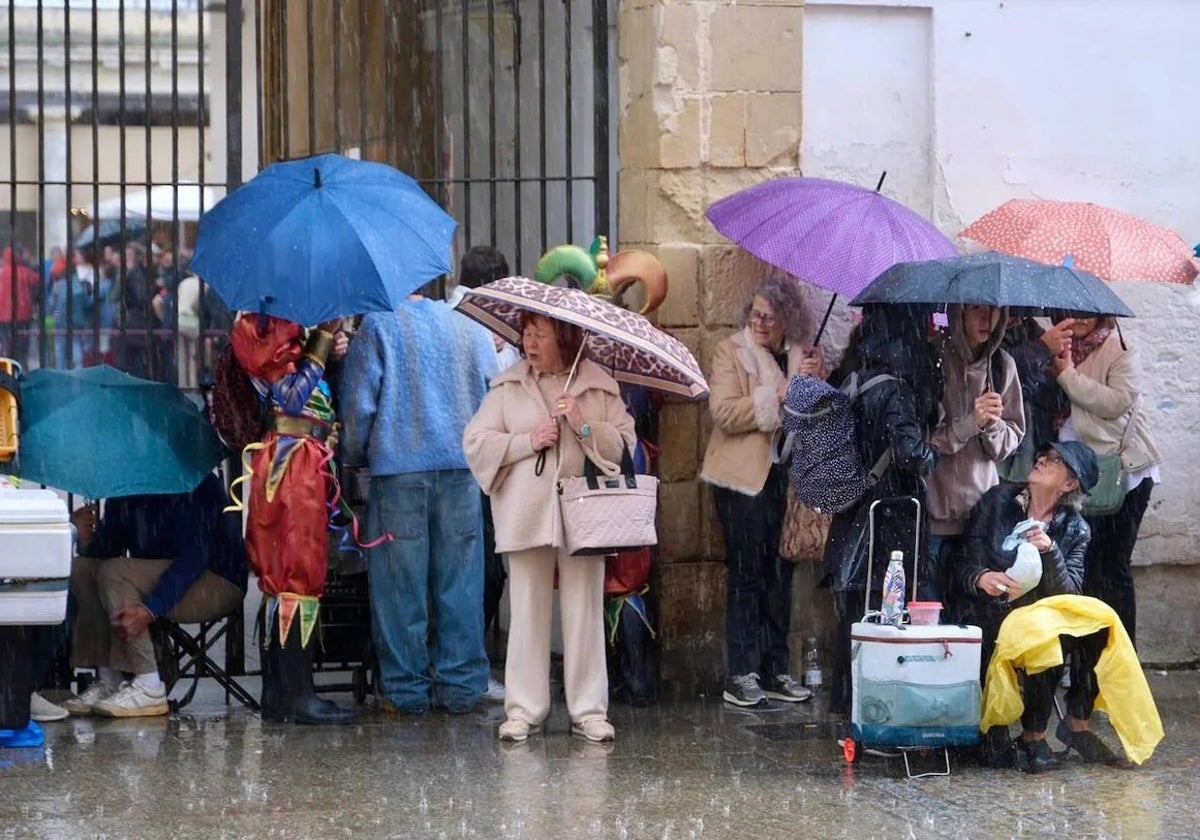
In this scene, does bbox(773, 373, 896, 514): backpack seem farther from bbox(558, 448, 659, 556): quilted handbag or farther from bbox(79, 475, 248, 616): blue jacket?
bbox(79, 475, 248, 616): blue jacket

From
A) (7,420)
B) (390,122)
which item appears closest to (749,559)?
(390,122)

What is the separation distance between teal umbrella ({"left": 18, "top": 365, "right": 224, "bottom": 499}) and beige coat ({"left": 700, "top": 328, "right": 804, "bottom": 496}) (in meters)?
2.02

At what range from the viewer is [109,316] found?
1496 centimetres

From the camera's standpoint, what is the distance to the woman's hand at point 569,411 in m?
7.32

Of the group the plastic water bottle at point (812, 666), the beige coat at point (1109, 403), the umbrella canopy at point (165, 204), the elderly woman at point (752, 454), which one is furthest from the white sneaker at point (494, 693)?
the umbrella canopy at point (165, 204)

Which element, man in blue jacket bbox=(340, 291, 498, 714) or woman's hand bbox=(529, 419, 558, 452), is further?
man in blue jacket bbox=(340, 291, 498, 714)

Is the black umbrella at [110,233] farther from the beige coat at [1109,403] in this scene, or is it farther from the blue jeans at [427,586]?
the beige coat at [1109,403]

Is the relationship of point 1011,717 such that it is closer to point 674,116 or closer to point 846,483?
point 846,483

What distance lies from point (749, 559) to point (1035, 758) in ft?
5.78

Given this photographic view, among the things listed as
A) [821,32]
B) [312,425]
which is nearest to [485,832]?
[312,425]

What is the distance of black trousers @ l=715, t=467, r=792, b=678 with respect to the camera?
329 inches

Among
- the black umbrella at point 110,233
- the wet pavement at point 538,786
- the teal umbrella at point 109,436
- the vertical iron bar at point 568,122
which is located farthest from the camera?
the black umbrella at point 110,233

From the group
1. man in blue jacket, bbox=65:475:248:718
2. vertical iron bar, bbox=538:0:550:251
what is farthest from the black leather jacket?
man in blue jacket, bbox=65:475:248:718

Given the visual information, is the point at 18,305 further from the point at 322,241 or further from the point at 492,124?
the point at 322,241
